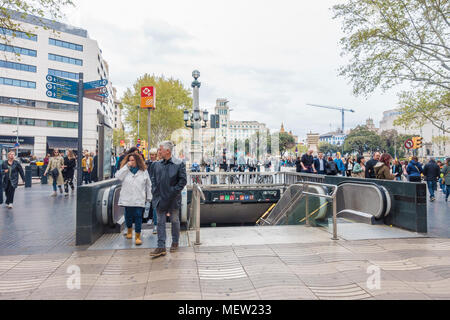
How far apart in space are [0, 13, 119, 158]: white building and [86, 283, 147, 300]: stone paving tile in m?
49.3

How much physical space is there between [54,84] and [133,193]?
8.95 feet

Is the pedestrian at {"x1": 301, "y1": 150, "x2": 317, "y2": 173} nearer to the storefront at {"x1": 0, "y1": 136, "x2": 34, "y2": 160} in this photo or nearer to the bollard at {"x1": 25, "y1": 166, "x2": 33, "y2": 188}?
the bollard at {"x1": 25, "y1": 166, "x2": 33, "y2": 188}

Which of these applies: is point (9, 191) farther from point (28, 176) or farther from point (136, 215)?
point (28, 176)

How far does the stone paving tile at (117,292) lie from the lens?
11.4 ft

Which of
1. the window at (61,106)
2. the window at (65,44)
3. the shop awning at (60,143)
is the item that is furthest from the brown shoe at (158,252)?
the window at (65,44)

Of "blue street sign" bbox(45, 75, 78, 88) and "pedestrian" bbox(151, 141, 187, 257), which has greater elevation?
"blue street sign" bbox(45, 75, 78, 88)

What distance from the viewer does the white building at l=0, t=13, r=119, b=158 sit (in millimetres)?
44844

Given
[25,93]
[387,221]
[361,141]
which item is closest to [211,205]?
[387,221]

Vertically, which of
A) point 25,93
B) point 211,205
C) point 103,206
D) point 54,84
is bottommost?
point 211,205

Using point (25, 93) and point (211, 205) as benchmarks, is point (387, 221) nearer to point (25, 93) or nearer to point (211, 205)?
point (211, 205)

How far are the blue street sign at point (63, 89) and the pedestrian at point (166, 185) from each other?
2.72m

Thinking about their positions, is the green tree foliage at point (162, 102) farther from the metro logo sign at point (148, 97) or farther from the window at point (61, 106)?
the metro logo sign at point (148, 97)

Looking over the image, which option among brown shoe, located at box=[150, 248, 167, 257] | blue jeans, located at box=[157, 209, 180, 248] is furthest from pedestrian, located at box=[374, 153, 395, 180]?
brown shoe, located at box=[150, 248, 167, 257]

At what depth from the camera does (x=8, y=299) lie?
3443 mm
